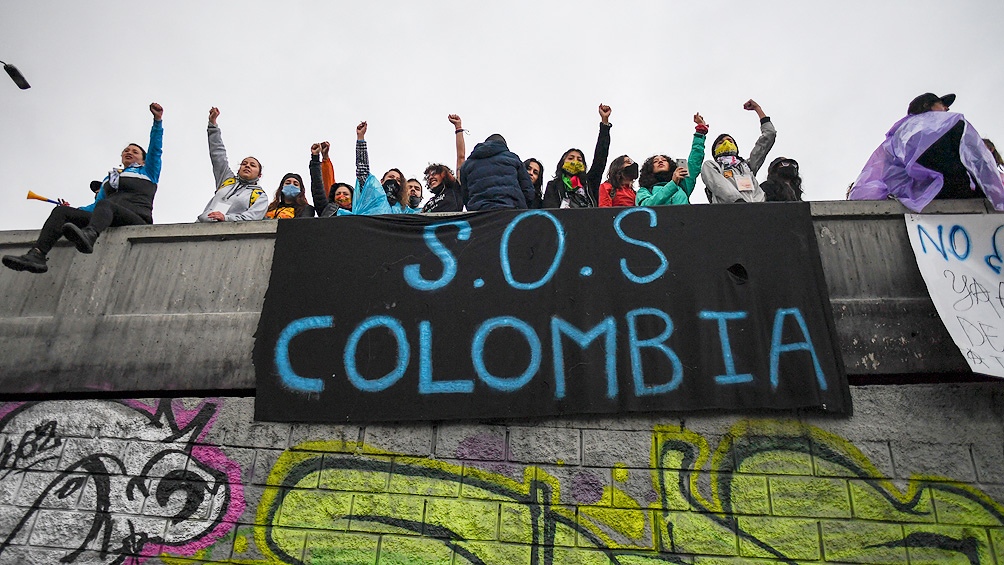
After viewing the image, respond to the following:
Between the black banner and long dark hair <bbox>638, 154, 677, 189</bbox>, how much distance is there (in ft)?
3.94

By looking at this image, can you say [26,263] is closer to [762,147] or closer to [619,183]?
[619,183]

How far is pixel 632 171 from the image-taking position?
6.18 meters

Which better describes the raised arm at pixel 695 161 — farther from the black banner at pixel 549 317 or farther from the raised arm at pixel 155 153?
the raised arm at pixel 155 153

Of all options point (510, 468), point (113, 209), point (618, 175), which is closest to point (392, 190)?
point (618, 175)

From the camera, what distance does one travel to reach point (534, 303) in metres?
4.60

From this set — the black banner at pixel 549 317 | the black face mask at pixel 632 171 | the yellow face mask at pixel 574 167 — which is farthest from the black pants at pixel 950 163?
the yellow face mask at pixel 574 167

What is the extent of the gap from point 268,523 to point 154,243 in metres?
2.46

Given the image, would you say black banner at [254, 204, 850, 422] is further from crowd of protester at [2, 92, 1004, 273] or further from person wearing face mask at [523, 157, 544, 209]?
person wearing face mask at [523, 157, 544, 209]

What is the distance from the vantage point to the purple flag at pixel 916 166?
486 cm

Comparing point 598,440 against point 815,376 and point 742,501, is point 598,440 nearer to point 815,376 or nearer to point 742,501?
point 742,501

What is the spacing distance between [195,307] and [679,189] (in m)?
3.93

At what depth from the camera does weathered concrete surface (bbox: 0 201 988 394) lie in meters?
4.49

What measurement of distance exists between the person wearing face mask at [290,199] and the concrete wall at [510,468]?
1.76 meters

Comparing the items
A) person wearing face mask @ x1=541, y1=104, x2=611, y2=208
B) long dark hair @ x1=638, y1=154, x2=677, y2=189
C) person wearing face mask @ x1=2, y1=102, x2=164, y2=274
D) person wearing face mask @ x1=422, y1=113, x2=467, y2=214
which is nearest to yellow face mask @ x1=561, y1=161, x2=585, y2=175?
person wearing face mask @ x1=541, y1=104, x2=611, y2=208
